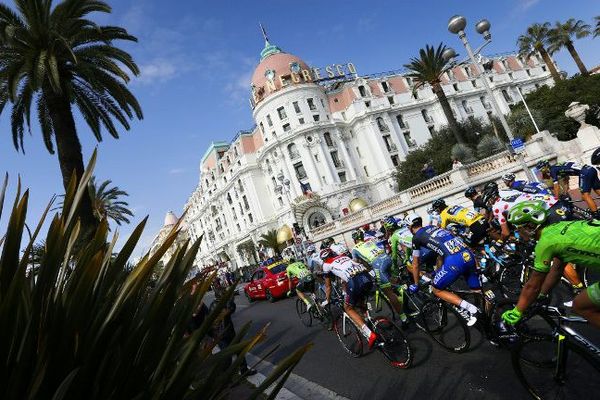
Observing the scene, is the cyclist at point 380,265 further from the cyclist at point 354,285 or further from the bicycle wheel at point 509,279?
the bicycle wheel at point 509,279

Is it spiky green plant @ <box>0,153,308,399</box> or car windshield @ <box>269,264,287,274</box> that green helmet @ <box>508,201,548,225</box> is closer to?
spiky green plant @ <box>0,153,308,399</box>

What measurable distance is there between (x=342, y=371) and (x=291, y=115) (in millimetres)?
45688

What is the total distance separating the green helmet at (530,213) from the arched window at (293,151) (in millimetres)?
45997

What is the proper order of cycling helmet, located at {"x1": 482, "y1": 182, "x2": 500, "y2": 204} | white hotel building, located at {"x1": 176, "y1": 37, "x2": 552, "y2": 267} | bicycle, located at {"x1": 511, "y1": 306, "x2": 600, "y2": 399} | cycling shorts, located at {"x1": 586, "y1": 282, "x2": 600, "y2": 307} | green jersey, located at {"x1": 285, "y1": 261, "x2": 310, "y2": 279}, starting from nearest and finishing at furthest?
cycling shorts, located at {"x1": 586, "y1": 282, "x2": 600, "y2": 307} → bicycle, located at {"x1": 511, "y1": 306, "x2": 600, "y2": 399} → cycling helmet, located at {"x1": 482, "y1": 182, "x2": 500, "y2": 204} → green jersey, located at {"x1": 285, "y1": 261, "x2": 310, "y2": 279} → white hotel building, located at {"x1": 176, "y1": 37, "x2": 552, "y2": 267}

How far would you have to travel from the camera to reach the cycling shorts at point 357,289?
632cm

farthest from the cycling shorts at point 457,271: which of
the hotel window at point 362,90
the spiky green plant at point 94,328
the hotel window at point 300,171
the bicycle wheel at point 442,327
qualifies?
the hotel window at point 362,90

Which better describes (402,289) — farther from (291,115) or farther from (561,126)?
(291,115)

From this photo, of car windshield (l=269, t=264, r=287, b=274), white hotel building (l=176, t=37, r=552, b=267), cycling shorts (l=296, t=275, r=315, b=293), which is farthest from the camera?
white hotel building (l=176, t=37, r=552, b=267)

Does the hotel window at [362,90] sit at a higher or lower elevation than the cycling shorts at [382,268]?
higher

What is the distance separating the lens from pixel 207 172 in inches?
2810

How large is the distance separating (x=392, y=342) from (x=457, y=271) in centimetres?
144

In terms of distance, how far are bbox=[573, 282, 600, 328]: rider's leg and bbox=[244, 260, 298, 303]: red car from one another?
14108 mm

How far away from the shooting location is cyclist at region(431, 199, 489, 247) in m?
7.79

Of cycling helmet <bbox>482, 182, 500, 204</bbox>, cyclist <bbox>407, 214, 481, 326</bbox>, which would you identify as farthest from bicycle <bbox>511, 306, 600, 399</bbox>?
cycling helmet <bbox>482, 182, 500, 204</bbox>
